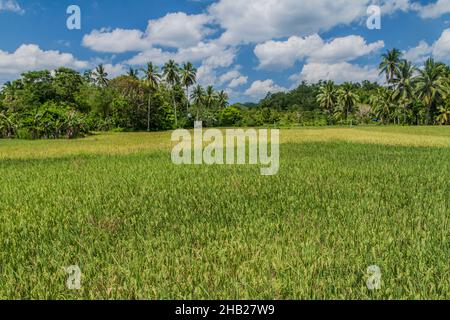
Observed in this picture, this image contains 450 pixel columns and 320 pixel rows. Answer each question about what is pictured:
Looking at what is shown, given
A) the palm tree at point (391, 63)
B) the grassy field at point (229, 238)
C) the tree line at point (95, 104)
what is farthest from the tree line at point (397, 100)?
the grassy field at point (229, 238)

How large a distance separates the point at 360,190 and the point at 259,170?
353cm

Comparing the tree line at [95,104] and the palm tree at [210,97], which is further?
the palm tree at [210,97]

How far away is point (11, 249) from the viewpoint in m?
3.84

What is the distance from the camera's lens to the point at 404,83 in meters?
59.1

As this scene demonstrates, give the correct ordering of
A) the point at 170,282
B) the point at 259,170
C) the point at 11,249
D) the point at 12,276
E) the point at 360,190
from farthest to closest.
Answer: the point at 259,170
the point at 360,190
the point at 11,249
the point at 12,276
the point at 170,282

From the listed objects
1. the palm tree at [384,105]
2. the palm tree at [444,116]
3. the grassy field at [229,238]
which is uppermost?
the palm tree at [384,105]

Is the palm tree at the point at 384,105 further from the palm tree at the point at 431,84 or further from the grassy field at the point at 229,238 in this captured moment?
the grassy field at the point at 229,238

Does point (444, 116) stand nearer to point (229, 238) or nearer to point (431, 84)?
point (431, 84)

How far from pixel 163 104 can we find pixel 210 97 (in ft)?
67.7

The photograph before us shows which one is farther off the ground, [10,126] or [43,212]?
[10,126]

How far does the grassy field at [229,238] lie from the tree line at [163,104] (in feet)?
103

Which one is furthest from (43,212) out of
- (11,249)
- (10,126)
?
(10,126)

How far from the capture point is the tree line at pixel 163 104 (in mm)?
35397
